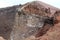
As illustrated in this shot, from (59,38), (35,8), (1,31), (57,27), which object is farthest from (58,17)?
(1,31)

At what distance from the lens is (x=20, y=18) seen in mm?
2947

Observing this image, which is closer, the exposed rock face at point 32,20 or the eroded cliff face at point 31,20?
the exposed rock face at point 32,20

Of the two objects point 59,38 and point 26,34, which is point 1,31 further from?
point 59,38

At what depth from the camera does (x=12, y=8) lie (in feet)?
16.1

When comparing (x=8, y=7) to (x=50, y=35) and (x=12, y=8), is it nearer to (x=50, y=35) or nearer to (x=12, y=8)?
(x=12, y=8)

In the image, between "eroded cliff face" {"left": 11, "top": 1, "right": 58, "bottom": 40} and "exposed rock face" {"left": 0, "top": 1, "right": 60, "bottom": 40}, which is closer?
"exposed rock face" {"left": 0, "top": 1, "right": 60, "bottom": 40}

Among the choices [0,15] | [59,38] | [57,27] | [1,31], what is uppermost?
[0,15]

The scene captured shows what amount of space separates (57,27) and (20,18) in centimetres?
98

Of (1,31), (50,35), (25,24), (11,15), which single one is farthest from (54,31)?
(11,15)

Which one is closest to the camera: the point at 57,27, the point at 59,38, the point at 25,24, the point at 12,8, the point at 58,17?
the point at 59,38

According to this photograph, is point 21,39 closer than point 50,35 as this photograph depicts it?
No

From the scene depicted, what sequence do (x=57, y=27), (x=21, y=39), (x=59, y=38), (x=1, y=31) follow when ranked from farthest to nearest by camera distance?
1. (x=1, y=31)
2. (x=21, y=39)
3. (x=57, y=27)
4. (x=59, y=38)

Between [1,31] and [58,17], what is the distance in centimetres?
261

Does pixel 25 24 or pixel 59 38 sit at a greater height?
pixel 25 24
